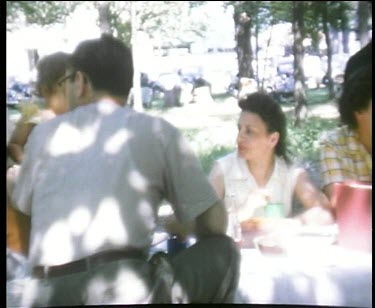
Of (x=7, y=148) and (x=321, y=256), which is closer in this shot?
(x=321, y=256)

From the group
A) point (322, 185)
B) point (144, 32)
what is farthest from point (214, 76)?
point (322, 185)

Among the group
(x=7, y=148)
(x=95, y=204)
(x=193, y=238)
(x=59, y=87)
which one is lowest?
(x=193, y=238)

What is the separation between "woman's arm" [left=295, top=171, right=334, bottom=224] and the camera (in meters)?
1.92

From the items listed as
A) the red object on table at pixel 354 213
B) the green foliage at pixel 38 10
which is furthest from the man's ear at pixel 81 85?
the red object on table at pixel 354 213

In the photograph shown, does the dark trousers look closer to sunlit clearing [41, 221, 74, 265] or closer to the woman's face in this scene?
sunlit clearing [41, 221, 74, 265]

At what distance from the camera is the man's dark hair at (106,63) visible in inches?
76.4

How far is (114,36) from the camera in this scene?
Result: 2.07 metres

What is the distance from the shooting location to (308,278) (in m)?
1.95

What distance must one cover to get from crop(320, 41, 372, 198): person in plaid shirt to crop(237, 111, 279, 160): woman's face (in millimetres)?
178

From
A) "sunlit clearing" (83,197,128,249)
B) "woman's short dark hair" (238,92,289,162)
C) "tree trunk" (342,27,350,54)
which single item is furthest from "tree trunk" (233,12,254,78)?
"sunlit clearing" (83,197,128,249)

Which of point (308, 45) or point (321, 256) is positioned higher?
point (308, 45)

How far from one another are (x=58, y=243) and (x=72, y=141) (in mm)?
324

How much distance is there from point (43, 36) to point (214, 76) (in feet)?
2.09
